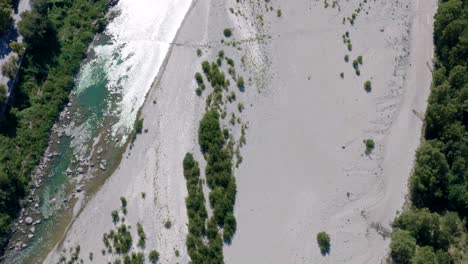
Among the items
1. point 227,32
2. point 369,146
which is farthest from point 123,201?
point 369,146

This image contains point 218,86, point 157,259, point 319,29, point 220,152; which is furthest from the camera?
point 319,29

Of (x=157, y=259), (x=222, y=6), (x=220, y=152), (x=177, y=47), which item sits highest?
(x=222, y=6)

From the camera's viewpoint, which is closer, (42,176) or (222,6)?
(42,176)

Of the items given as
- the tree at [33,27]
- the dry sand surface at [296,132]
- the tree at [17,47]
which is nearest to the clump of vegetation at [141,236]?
the dry sand surface at [296,132]

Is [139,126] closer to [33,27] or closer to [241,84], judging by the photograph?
[241,84]

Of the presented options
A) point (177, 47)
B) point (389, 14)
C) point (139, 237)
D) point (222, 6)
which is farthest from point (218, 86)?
point (389, 14)

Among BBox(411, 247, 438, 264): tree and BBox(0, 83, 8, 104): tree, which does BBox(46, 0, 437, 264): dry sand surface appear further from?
BBox(0, 83, 8, 104): tree

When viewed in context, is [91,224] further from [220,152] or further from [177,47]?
[177,47]
